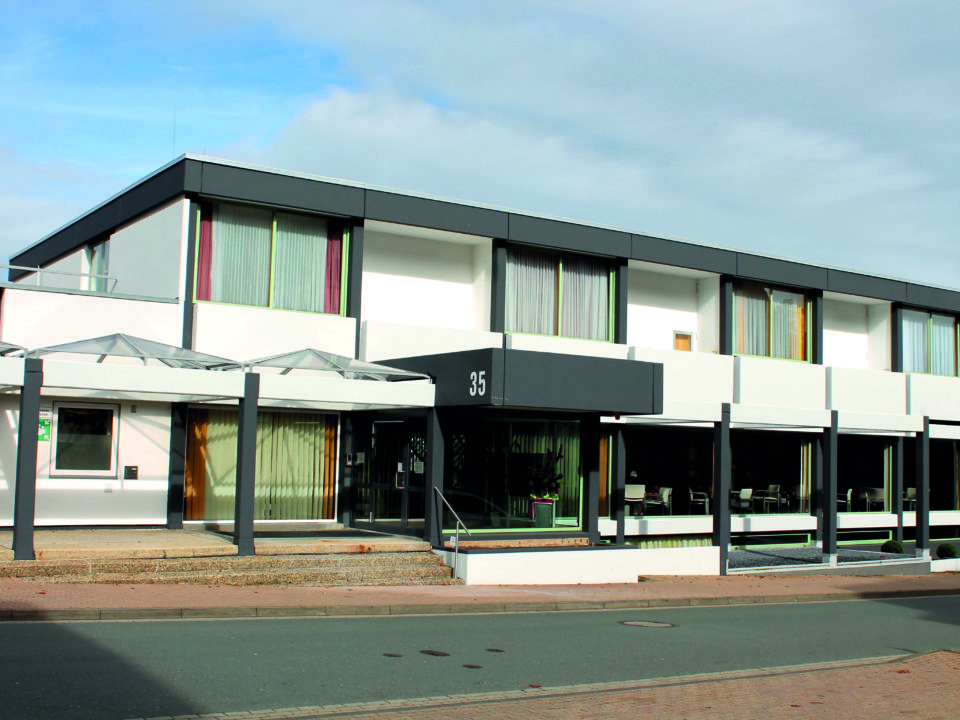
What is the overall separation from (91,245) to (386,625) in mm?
15127

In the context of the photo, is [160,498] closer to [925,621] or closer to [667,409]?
[667,409]

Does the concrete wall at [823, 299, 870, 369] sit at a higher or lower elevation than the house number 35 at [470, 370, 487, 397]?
Answer: higher

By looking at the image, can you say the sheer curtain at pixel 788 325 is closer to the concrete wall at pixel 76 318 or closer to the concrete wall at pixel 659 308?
the concrete wall at pixel 659 308

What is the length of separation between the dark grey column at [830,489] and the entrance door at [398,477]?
9.51 metres

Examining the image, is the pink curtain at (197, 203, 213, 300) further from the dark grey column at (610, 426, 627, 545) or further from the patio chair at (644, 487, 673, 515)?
the patio chair at (644, 487, 673, 515)

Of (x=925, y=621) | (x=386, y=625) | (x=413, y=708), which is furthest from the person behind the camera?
(x=925, y=621)

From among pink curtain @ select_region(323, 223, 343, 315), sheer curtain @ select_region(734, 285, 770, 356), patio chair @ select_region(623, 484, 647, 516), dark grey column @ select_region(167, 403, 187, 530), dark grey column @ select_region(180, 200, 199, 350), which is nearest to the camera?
dark grey column @ select_region(167, 403, 187, 530)

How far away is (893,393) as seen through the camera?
102 ft

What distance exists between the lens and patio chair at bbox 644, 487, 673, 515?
26.4 m

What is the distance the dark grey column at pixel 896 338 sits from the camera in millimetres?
32500

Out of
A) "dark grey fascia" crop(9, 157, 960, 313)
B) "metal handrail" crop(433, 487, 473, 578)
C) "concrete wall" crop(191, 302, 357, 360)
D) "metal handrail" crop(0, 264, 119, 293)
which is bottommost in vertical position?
"metal handrail" crop(433, 487, 473, 578)

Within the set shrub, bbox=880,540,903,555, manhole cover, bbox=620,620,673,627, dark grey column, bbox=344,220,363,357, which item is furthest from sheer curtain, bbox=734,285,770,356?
manhole cover, bbox=620,620,673,627

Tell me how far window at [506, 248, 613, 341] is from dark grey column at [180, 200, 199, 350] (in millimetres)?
7495

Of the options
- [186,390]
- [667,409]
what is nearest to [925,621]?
[667,409]
